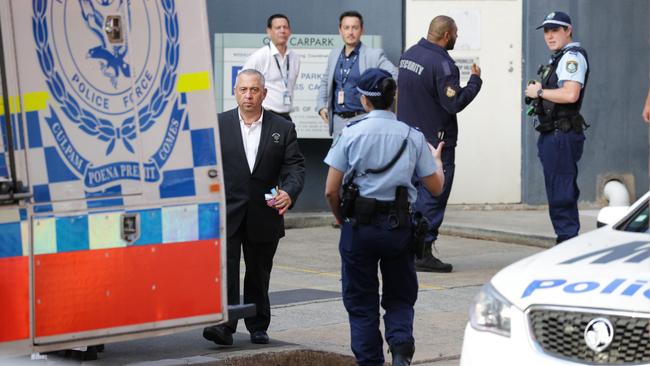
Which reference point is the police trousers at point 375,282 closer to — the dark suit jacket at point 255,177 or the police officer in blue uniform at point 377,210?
the police officer in blue uniform at point 377,210

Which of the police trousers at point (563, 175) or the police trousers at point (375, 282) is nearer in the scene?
the police trousers at point (375, 282)

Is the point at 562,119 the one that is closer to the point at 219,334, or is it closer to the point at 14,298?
the point at 219,334

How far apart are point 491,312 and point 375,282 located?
4.75ft

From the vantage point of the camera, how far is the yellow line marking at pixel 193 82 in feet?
22.3

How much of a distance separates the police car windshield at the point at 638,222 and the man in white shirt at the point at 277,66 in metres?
6.43

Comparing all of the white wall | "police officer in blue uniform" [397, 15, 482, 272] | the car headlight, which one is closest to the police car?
the car headlight

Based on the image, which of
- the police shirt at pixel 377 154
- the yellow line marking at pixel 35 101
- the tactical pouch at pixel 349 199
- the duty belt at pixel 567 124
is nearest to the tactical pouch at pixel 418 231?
the police shirt at pixel 377 154

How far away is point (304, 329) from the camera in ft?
28.2

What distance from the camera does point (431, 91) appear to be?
429 inches

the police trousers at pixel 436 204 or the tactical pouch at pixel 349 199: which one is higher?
the tactical pouch at pixel 349 199

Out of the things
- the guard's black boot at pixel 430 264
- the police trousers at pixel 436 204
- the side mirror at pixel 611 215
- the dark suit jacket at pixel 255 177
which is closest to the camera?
the side mirror at pixel 611 215

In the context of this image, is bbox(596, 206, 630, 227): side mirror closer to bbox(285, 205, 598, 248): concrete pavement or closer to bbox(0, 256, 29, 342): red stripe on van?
bbox(0, 256, 29, 342): red stripe on van

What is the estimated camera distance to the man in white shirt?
12.9 m

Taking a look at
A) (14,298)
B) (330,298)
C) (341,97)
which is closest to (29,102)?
(14,298)
